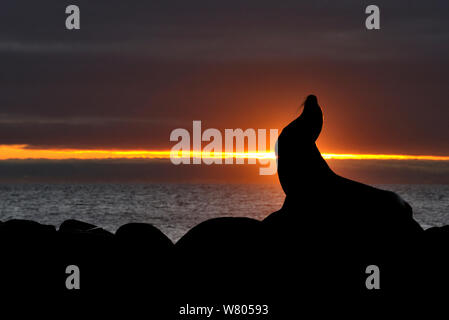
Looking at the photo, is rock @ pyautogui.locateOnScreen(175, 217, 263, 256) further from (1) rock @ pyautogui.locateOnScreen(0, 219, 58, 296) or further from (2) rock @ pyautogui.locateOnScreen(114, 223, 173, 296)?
(1) rock @ pyautogui.locateOnScreen(0, 219, 58, 296)

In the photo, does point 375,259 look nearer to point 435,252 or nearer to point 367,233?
point 367,233

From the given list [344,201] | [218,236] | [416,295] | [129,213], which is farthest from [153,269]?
[129,213]

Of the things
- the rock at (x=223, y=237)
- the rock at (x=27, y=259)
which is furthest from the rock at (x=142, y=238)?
the rock at (x=27, y=259)

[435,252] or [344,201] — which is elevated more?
[344,201]

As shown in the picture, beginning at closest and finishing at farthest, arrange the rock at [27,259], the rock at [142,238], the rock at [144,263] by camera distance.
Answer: the rock at [144,263], the rock at [27,259], the rock at [142,238]

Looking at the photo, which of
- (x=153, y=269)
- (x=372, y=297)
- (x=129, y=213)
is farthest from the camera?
(x=129, y=213)

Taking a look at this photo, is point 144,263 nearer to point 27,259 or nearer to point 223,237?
point 223,237

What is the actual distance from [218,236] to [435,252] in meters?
3.81

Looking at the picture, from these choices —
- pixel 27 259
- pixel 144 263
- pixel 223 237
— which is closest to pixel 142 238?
pixel 144 263

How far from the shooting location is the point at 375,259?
1198 centimetres

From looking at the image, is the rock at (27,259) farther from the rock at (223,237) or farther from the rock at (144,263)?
the rock at (223,237)

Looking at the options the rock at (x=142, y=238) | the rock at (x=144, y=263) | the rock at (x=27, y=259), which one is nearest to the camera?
the rock at (x=144, y=263)

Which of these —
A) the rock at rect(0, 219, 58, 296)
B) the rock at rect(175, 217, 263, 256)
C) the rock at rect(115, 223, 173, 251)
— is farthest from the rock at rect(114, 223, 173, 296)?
the rock at rect(0, 219, 58, 296)

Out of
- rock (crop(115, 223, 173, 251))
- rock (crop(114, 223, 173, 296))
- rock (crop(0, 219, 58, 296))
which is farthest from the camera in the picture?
rock (crop(115, 223, 173, 251))
